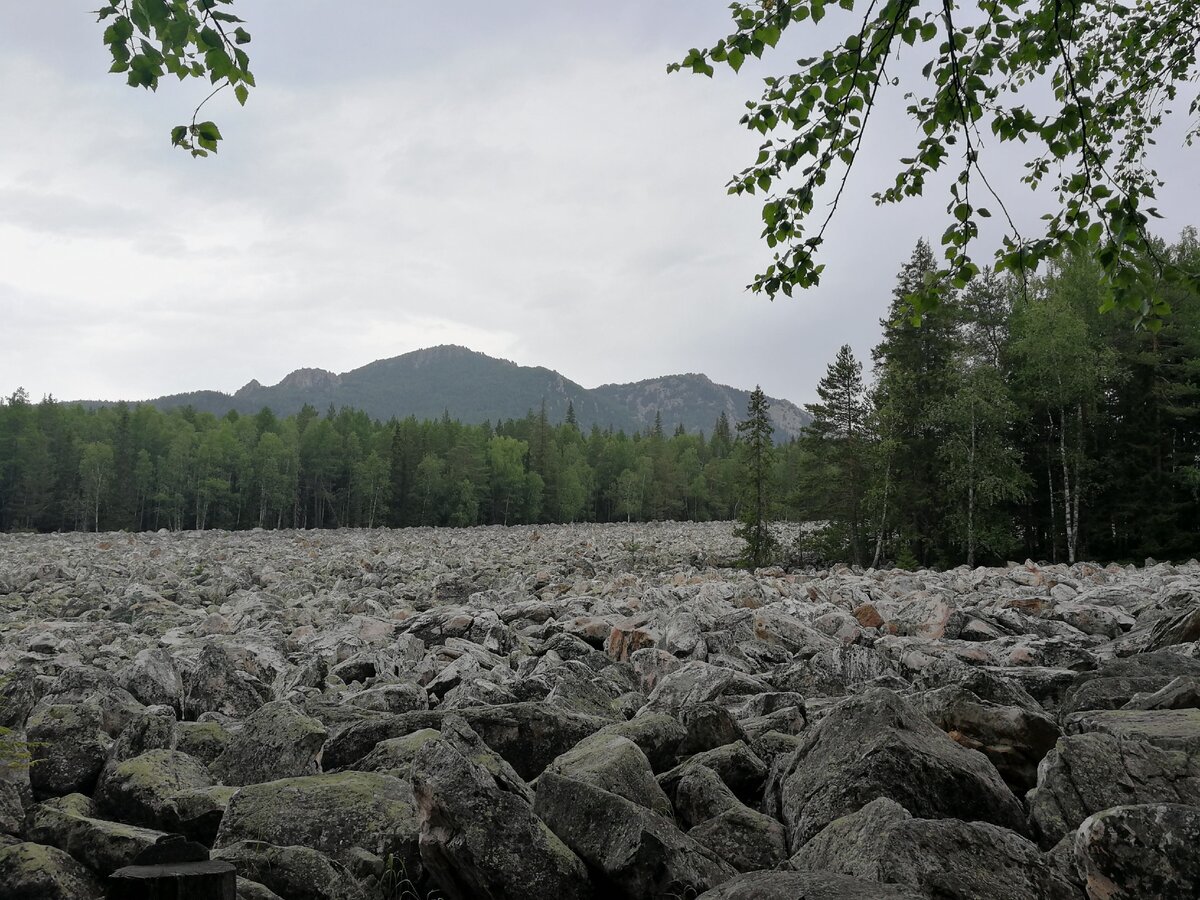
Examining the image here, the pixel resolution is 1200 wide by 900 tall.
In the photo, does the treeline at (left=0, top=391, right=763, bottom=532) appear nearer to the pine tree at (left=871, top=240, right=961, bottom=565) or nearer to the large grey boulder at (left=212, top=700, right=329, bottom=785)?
the pine tree at (left=871, top=240, right=961, bottom=565)

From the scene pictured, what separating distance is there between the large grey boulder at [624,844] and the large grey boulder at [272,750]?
195cm

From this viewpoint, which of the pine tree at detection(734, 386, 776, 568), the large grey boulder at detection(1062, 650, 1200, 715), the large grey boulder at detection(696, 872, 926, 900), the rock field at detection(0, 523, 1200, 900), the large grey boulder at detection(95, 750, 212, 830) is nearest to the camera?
the large grey boulder at detection(696, 872, 926, 900)

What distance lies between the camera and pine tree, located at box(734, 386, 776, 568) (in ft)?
103

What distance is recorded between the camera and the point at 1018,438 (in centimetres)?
3578

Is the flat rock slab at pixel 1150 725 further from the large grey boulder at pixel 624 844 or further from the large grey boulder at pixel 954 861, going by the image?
the large grey boulder at pixel 624 844

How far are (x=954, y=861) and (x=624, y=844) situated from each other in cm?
137

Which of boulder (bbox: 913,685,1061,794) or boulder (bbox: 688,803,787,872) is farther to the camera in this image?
boulder (bbox: 913,685,1061,794)

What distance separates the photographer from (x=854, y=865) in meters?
2.95

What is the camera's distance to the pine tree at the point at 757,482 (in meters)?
31.4

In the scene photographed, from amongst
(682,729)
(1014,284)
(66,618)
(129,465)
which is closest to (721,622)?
(682,729)

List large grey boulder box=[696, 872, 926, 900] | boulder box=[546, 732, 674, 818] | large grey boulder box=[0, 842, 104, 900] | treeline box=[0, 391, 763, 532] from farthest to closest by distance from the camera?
treeline box=[0, 391, 763, 532] → boulder box=[546, 732, 674, 818] → large grey boulder box=[0, 842, 104, 900] → large grey boulder box=[696, 872, 926, 900]

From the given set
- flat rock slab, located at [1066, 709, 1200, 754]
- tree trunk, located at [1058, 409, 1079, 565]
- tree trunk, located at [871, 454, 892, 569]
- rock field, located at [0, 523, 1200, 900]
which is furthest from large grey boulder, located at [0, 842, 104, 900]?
tree trunk, located at [1058, 409, 1079, 565]

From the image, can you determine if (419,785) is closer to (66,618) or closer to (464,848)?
(464,848)

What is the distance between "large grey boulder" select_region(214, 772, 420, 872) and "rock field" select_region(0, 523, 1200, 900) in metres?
0.01
